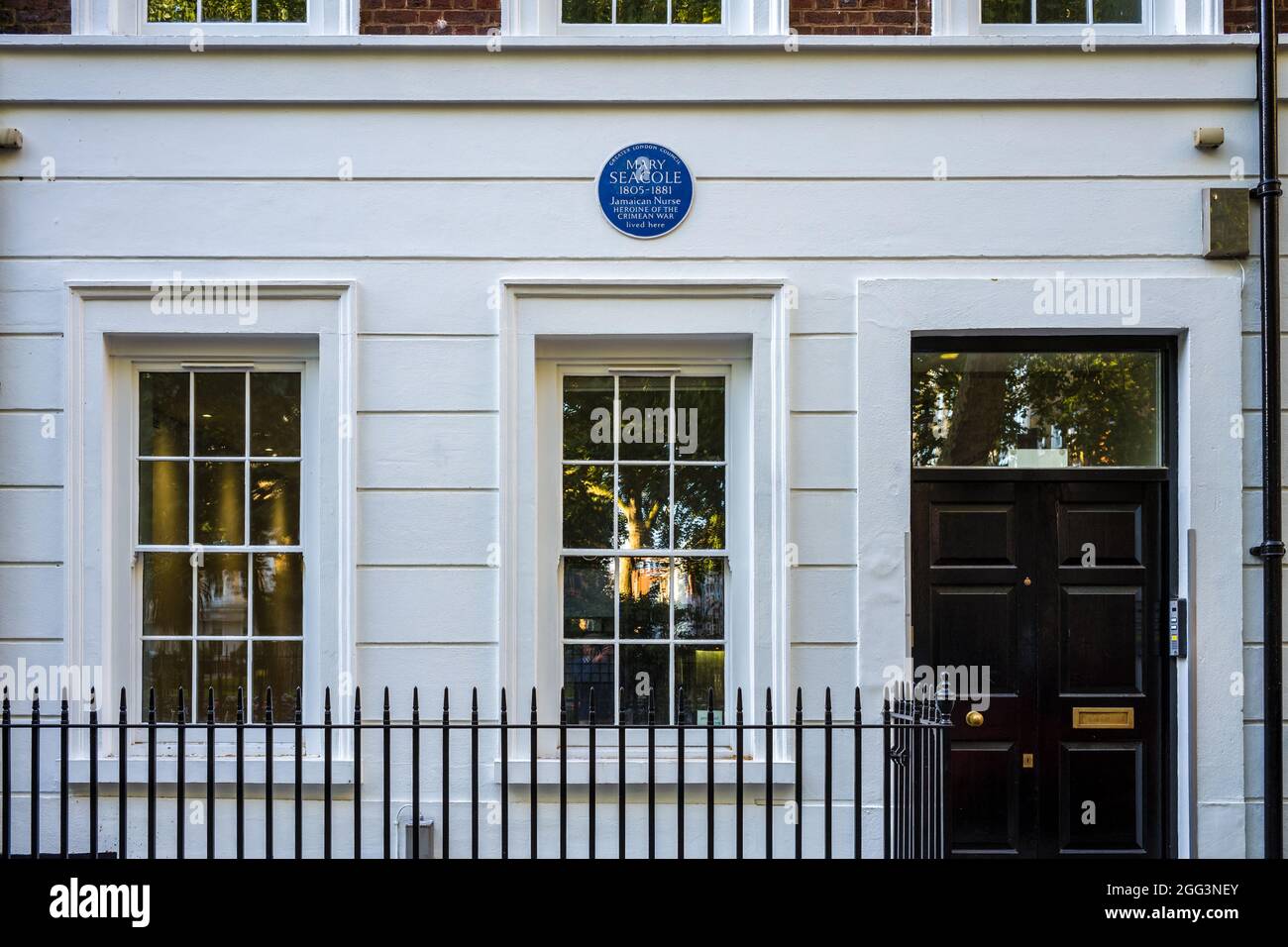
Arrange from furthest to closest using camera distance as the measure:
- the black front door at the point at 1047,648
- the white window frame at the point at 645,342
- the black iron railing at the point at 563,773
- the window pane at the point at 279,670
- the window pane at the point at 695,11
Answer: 1. the window pane at the point at 695,11
2. the window pane at the point at 279,670
3. the black front door at the point at 1047,648
4. the white window frame at the point at 645,342
5. the black iron railing at the point at 563,773

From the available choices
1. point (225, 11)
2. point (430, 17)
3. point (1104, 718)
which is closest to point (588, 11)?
point (430, 17)

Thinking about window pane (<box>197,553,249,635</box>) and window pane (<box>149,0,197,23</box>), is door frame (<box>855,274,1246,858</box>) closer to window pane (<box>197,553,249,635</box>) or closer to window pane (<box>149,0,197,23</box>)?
window pane (<box>197,553,249,635</box>)

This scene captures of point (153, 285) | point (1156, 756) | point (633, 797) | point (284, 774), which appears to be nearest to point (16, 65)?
point (153, 285)

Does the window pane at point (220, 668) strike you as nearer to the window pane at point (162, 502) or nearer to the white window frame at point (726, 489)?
the window pane at point (162, 502)

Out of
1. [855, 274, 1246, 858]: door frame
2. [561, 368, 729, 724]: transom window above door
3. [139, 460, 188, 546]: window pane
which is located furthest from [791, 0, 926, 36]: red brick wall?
[139, 460, 188, 546]: window pane

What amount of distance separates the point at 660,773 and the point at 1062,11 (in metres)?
4.64

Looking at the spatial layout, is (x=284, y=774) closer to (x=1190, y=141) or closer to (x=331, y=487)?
(x=331, y=487)

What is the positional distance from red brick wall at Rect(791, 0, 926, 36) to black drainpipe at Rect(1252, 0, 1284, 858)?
179 centimetres

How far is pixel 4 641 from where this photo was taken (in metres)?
6.00

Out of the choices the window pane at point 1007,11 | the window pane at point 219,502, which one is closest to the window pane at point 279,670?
the window pane at point 219,502

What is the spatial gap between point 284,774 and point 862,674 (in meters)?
3.02

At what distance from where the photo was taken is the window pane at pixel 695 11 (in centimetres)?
636

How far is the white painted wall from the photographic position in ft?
19.9

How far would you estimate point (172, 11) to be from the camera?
20.8 ft
